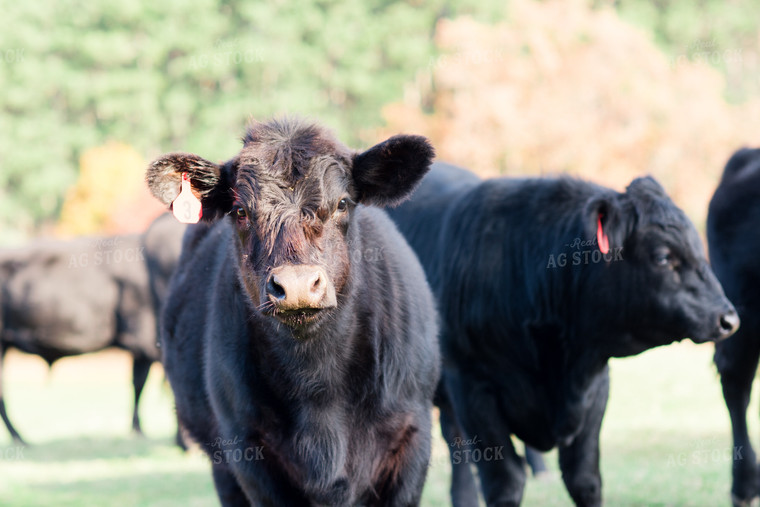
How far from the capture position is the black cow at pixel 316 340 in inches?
132

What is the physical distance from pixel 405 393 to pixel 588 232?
5.40ft

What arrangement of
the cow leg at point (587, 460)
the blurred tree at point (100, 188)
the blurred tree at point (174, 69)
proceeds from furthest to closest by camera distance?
the blurred tree at point (174, 69)
the blurred tree at point (100, 188)
the cow leg at point (587, 460)

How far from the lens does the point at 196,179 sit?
361 centimetres

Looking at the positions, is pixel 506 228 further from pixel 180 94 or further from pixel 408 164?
pixel 180 94

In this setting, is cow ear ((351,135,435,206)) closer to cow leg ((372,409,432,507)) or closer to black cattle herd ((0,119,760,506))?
black cattle herd ((0,119,760,506))

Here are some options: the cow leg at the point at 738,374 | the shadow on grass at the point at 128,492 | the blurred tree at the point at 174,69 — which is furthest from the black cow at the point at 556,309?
the blurred tree at the point at 174,69

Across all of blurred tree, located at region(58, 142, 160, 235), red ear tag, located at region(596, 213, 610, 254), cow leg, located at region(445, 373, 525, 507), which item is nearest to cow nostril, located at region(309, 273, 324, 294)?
red ear tag, located at region(596, 213, 610, 254)

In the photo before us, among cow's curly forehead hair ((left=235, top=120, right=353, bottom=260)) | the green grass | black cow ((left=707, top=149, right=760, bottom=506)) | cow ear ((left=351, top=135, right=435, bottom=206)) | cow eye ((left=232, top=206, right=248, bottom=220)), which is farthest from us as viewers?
the green grass

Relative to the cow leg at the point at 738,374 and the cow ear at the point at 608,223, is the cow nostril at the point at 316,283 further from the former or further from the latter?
the cow leg at the point at 738,374

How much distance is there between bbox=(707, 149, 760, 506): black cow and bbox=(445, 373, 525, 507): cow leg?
146 cm

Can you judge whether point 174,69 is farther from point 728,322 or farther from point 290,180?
point 290,180

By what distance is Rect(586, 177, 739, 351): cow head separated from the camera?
14.7ft

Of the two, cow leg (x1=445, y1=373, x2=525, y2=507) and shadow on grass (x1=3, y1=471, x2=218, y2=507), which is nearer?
cow leg (x1=445, y1=373, x2=525, y2=507)

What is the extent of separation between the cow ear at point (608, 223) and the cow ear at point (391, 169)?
137 centimetres
